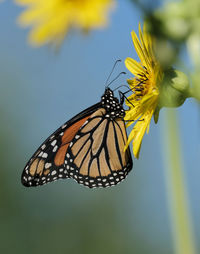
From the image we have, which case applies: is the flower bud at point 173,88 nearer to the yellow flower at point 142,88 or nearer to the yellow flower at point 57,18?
the yellow flower at point 142,88

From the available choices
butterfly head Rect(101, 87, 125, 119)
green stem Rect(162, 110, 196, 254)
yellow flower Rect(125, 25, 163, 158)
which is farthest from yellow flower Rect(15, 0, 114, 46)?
green stem Rect(162, 110, 196, 254)

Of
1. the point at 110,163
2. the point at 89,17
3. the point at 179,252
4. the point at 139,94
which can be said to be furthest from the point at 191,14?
the point at 110,163

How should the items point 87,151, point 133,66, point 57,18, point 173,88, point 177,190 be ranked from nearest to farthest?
point 173,88
point 177,190
point 133,66
point 57,18
point 87,151

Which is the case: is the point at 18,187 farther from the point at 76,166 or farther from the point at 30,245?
the point at 76,166

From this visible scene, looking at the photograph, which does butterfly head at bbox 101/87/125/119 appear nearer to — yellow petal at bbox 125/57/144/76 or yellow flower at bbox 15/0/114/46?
yellow flower at bbox 15/0/114/46

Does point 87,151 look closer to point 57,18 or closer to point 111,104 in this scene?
point 111,104

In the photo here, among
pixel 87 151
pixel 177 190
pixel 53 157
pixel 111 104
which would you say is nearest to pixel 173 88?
pixel 177 190
